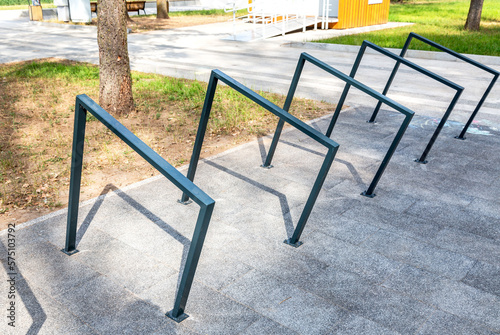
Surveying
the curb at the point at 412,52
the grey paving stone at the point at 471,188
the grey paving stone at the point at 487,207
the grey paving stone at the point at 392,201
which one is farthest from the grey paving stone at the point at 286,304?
the curb at the point at 412,52

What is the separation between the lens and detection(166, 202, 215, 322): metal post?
2406 millimetres

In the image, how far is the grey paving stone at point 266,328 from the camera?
2.65 metres

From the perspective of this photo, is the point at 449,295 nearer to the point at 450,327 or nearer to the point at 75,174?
the point at 450,327

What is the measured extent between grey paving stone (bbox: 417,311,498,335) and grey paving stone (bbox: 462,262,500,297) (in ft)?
1.39

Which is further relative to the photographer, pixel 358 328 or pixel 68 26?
pixel 68 26

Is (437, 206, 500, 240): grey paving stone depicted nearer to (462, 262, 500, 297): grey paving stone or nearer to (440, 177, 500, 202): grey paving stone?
(440, 177, 500, 202): grey paving stone

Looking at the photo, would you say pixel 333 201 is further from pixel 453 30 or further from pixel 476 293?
pixel 453 30

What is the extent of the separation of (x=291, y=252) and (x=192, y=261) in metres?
1.12

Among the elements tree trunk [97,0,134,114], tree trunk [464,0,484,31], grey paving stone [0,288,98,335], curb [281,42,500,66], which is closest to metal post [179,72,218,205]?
grey paving stone [0,288,98,335]

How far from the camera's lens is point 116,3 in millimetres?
6559

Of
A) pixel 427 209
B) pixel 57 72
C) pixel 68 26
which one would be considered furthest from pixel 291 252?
pixel 68 26

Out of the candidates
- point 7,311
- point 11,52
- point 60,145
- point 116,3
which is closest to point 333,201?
point 7,311

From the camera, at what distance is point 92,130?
20.6ft

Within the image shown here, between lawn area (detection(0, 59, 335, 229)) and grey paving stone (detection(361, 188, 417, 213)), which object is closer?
grey paving stone (detection(361, 188, 417, 213))
